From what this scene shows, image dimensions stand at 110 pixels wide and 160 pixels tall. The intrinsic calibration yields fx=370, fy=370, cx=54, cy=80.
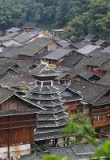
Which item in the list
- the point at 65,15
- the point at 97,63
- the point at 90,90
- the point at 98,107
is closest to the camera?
the point at 98,107

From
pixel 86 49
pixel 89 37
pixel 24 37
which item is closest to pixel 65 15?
pixel 24 37

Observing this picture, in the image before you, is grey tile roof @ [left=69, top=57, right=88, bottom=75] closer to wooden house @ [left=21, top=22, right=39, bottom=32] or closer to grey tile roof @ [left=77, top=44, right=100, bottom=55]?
grey tile roof @ [left=77, top=44, right=100, bottom=55]

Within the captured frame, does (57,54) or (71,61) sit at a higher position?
(57,54)

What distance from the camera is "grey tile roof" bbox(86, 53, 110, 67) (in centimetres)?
4122

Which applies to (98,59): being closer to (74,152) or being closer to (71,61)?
(71,61)

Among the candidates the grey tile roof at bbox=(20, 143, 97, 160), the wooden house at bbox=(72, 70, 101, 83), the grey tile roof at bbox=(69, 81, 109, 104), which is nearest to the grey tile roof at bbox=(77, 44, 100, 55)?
the wooden house at bbox=(72, 70, 101, 83)

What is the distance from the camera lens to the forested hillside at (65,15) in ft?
219

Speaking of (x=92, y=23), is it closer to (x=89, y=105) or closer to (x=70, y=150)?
(x=89, y=105)

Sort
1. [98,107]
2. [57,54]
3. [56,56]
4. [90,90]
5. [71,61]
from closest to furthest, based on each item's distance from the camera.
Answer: [98,107]
[90,90]
[71,61]
[56,56]
[57,54]

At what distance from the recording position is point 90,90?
27469mm

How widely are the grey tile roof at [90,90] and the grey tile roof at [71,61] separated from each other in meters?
15.3

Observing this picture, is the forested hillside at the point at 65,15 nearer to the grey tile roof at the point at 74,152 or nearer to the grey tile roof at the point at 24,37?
the grey tile roof at the point at 24,37

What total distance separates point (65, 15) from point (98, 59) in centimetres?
4113

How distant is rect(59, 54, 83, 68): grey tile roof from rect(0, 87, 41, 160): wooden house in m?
26.5
